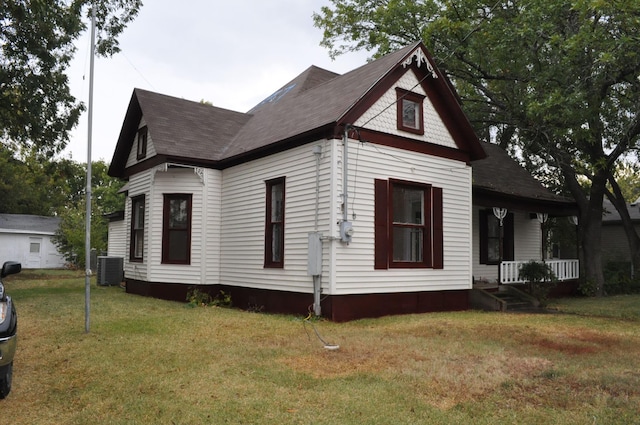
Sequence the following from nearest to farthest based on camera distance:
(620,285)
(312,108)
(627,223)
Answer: (312,108)
(620,285)
(627,223)

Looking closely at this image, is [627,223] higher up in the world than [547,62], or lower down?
lower down

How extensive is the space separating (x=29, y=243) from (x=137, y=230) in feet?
86.1

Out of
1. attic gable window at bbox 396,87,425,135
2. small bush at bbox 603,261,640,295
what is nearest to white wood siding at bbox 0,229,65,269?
attic gable window at bbox 396,87,425,135

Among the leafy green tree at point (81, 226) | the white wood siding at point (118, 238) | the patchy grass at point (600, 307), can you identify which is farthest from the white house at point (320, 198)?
the leafy green tree at point (81, 226)

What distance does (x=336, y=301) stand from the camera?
11.0 m

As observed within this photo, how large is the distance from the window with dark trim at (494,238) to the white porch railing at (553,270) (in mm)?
995

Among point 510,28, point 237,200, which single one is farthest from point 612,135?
point 237,200

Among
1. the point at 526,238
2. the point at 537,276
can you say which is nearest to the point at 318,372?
the point at 537,276

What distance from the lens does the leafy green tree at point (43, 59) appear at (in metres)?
15.4

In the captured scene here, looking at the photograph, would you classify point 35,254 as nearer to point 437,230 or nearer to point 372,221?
point 372,221

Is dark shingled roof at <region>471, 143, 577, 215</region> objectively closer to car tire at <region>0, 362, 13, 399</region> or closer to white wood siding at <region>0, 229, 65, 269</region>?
car tire at <region>0, 362, 13, 399</region>

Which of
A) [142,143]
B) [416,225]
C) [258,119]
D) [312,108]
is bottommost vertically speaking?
[416,225]

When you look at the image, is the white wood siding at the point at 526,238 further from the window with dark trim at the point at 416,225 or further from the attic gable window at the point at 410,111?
the attic gable window at the point at 410,111

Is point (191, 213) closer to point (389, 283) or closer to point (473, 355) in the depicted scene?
point (389, 283)
